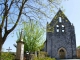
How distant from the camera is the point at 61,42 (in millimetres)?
36344

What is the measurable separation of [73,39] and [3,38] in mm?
27430

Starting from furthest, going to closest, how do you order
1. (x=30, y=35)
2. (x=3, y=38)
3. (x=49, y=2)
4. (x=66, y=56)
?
(x=66, y=56) → (x=30, y=35) → (x=49, y=2) → (x=3, y=38)

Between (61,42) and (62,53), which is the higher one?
(61,42)

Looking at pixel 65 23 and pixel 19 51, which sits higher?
pixel 65 23

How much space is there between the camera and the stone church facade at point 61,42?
118ft

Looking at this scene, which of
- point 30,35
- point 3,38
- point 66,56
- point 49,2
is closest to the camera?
point 3,38

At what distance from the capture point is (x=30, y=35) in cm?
2653

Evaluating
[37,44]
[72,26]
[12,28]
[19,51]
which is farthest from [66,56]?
[12,28]

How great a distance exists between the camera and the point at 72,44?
3628cm

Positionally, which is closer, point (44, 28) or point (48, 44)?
point (44, 28)

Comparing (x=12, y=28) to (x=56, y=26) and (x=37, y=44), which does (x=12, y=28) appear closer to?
(x=37, y=44)

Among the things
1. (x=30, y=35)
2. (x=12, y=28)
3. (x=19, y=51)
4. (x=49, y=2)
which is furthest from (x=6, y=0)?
(x=30, y=35)

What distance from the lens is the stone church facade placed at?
35.9m

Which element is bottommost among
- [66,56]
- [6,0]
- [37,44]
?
[66,56]
